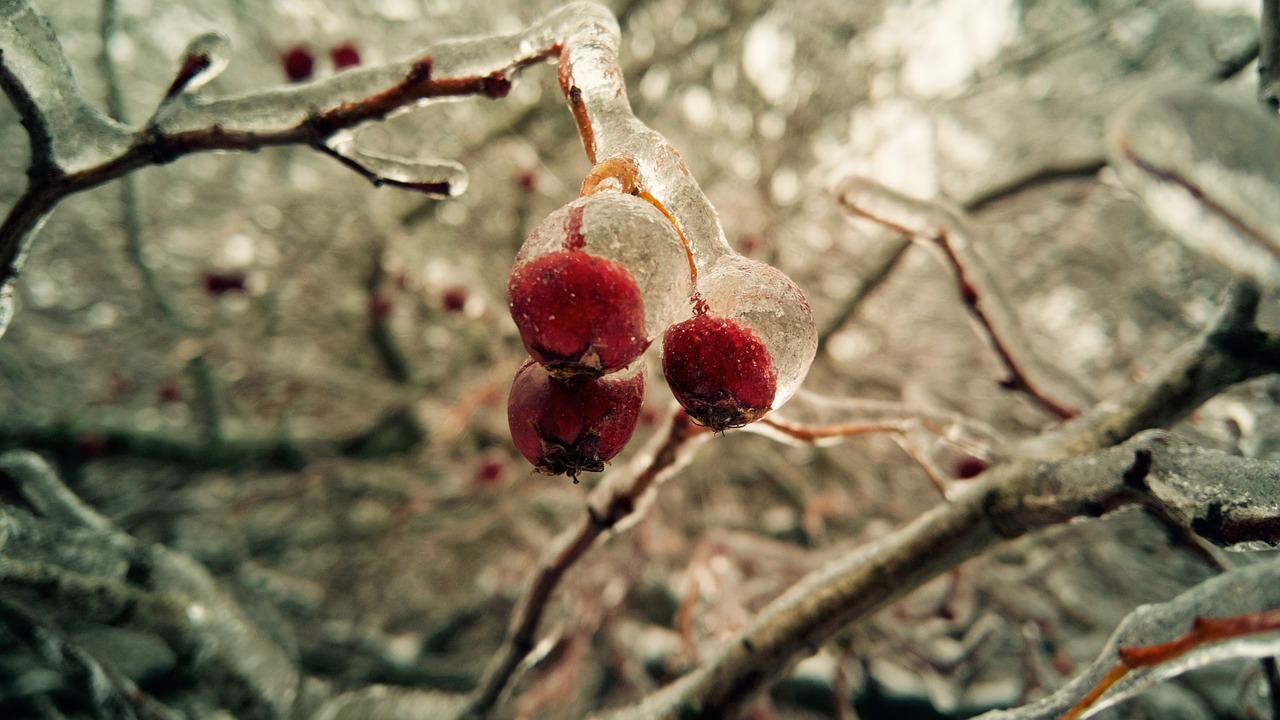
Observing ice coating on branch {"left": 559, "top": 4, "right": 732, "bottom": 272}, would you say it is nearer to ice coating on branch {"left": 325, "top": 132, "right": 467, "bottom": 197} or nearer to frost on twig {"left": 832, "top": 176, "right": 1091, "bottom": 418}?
ice coating on branch {"left": 325, "top": 132, "right": 467, "bottom": 197}

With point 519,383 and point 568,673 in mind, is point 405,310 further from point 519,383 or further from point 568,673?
point 519,383

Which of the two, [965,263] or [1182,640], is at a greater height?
[965,263]

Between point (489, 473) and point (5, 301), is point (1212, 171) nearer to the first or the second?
point (5, 301)

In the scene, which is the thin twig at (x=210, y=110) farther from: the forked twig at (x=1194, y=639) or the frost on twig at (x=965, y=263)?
the forked twig at (x=1194, y=639)

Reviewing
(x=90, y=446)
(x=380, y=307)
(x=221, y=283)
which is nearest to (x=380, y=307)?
(x=380, y=307)

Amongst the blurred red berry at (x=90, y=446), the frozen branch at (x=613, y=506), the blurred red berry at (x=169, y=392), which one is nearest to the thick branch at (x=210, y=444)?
the blurred red berry at (x=90, y=446)

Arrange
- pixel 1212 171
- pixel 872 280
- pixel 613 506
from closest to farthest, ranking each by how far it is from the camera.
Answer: pixel 1212 171
pixel 613 506
pixel 872 280

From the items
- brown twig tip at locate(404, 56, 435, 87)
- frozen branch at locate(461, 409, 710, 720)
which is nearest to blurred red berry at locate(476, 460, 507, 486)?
frozen branch at locate(461, 409, 710, 720)

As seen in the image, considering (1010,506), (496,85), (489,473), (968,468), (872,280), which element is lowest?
(489,473)
